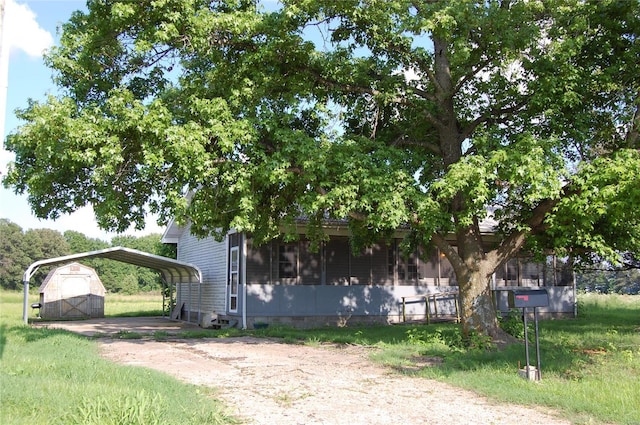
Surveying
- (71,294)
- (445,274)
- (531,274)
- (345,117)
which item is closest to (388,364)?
(345,117)

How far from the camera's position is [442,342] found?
13.8m

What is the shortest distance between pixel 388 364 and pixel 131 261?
50.0 ft

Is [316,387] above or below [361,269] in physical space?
below

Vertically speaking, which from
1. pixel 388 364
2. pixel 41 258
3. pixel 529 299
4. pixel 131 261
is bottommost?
pixel 388 364

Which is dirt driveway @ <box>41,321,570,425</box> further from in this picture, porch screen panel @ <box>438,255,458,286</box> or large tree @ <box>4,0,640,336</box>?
porch screen panel @ <box>438,255,458,286</box>

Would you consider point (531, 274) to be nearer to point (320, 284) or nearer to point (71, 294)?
point (320, 284)

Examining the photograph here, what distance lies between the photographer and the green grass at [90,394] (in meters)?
5.56

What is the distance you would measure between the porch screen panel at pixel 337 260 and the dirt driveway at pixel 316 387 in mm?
6308

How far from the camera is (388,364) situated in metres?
11.1

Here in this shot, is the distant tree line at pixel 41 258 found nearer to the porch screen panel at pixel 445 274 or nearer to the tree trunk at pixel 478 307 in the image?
the porch screen panel at pixel 445 274

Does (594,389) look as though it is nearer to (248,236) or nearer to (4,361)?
(4,361)

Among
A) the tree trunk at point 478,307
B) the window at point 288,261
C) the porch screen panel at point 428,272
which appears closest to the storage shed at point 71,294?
the window at point 288,261

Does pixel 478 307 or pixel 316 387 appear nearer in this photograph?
pixel 316 387

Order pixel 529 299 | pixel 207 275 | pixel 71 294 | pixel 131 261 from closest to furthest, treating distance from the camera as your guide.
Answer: pixel 529 299 → pixel 207 275 → pixel 131 261 → pixel 71 294
